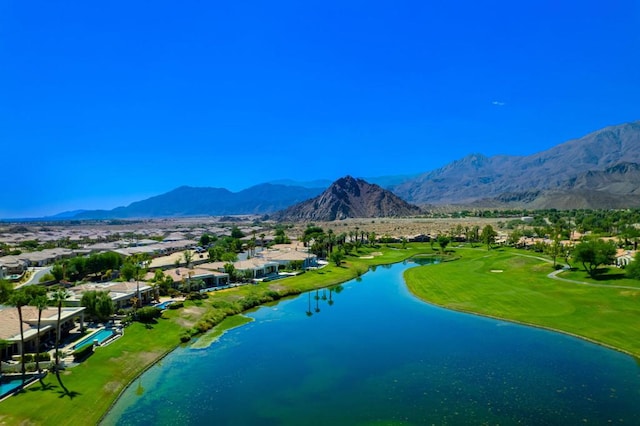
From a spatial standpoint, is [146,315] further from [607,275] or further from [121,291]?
[607,275]

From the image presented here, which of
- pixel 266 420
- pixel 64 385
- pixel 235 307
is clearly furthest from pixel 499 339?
pixel 64 385

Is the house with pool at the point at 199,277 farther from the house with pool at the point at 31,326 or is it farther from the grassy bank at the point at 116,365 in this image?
the house with pool at the point at 31,326

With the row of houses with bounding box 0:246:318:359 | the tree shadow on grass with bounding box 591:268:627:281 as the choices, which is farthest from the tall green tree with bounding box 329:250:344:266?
the tree shadow on grass with bounding box 591:268:627:281

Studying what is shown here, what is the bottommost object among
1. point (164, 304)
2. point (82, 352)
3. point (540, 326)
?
point (540, 326)

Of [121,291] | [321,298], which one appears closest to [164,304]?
[121,291]

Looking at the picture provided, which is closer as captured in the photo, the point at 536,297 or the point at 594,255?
the point at 536,297

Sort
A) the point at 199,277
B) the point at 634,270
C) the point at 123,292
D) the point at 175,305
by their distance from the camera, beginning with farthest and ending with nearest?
the point at 199,277 < the point at 634,270 < the point at 123,292 < the point at 175,305
